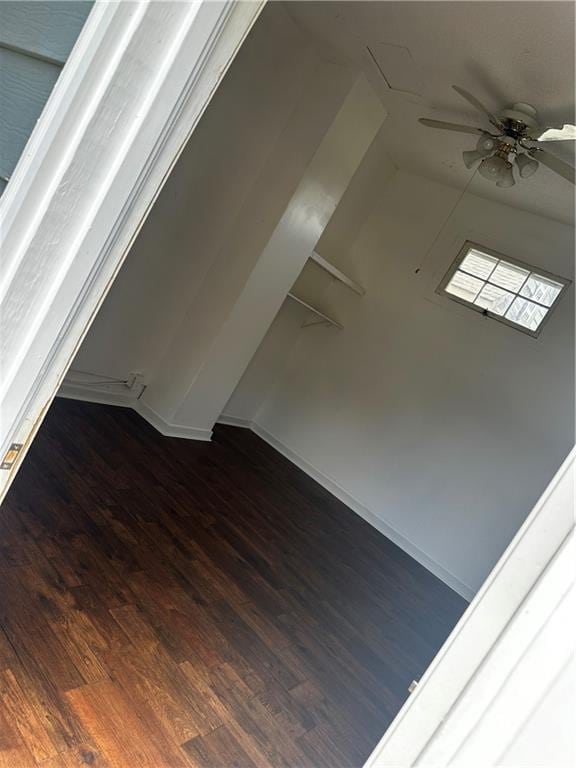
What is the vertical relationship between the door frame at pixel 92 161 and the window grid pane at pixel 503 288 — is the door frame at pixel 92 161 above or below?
below

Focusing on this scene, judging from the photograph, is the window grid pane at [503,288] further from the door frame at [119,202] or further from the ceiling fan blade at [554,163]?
the door frame at [119,202]

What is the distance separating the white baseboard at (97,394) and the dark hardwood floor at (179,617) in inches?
4.3

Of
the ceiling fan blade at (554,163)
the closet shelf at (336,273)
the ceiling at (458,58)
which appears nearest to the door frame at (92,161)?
the ceiling at (458,58)

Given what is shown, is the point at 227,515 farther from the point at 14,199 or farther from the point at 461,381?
the point at 14,199

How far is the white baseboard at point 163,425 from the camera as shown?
4043mm

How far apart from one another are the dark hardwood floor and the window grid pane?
84.2 inches

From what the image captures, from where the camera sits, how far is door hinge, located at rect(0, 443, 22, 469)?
889mm

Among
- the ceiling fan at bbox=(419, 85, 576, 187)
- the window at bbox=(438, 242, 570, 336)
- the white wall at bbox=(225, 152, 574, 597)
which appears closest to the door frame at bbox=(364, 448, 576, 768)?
the ceiling fan at bbox=(419, 85, 576, 187)

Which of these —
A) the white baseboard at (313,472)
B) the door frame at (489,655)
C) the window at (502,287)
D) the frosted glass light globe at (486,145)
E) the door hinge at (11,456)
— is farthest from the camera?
the window at (502,287)

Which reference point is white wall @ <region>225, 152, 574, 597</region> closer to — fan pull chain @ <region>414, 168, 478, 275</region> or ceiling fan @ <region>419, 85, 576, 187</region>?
fan pull chain @ <region>414, 168, 478, 275</region>

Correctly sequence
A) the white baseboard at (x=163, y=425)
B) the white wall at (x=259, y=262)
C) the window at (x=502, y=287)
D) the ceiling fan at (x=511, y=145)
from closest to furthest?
the ceiling fan at (x=511, y=145), the white wall at (x=259, y=262), the white baseboard at (x=163, y=425), the window at (x=502, y=287)

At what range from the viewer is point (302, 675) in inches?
89.8

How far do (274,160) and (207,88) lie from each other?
3.11 metres

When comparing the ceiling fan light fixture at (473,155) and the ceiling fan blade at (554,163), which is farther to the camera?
the ceiling fan light fixture at (473,155)
